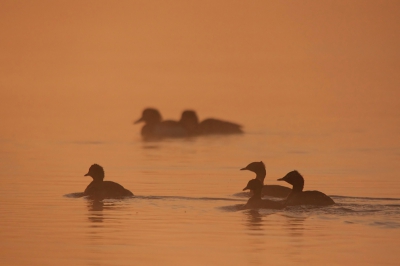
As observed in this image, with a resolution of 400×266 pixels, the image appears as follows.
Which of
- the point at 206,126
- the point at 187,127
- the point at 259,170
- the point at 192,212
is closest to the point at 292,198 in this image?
the point at 192,212

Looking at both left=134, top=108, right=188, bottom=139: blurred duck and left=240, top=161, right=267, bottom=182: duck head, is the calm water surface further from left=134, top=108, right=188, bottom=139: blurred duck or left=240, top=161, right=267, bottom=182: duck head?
left=134, top=108, right=188, bottom=139: blurred duck

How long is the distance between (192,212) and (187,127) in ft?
69.2

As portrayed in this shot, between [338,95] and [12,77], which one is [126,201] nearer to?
[338,95]

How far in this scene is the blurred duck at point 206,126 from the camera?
4141 cm

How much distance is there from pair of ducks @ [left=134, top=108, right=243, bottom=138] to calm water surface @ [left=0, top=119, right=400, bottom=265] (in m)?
7.03

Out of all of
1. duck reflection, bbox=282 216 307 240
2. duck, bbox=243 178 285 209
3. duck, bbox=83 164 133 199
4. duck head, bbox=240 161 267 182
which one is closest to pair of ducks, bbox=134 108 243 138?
duck head, bbox=240 161 267 182

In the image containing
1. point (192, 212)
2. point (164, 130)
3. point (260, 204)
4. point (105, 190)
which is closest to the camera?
point (192, 212)

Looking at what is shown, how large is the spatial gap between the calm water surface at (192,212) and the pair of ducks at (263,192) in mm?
232

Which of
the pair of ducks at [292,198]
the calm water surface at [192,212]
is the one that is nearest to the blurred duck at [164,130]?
the calm water surface at [192,212]

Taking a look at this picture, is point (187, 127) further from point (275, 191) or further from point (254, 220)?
point (254, 220)

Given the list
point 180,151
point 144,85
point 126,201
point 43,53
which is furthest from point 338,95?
point 43,53

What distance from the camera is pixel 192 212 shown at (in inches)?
845

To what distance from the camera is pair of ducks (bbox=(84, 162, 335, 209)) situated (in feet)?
71.4

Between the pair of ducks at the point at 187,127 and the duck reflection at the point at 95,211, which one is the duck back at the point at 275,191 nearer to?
the duck reflection at the point at 95,211
